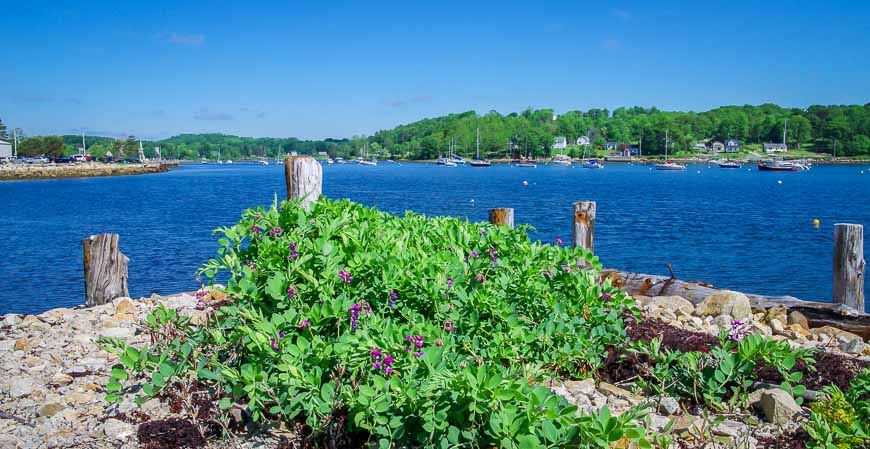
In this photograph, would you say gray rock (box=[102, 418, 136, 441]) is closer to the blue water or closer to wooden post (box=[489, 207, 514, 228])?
wooden post (box=[489, 207, 514, 228])

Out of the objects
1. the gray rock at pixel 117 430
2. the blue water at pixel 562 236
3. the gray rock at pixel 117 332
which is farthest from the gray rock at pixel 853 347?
the blue water at pixel 562 236

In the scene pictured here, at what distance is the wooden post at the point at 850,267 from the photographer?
9875 mm

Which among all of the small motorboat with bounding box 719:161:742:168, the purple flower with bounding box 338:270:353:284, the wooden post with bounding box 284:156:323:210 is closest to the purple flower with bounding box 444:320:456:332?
the purple flower with bounding box 338:270:353:284

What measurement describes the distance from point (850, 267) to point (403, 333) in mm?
8561

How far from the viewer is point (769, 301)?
10211 mm

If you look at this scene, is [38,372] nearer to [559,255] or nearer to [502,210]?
[559,255]

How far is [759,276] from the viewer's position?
2042cm

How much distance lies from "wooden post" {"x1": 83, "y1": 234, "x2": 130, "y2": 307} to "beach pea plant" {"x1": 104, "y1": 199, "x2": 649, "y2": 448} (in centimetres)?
525

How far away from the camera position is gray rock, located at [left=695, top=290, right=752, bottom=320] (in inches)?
374

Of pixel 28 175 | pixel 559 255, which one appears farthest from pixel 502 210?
pixel 28 175

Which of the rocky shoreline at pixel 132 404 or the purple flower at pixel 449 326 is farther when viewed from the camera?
the purple flower at pixel 449 326

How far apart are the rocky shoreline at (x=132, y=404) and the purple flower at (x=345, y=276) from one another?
49.8 inches

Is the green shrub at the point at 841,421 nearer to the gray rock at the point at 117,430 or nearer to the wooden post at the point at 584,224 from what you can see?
the gray rock at the point at 117,430

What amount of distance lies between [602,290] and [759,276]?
1679 cm
